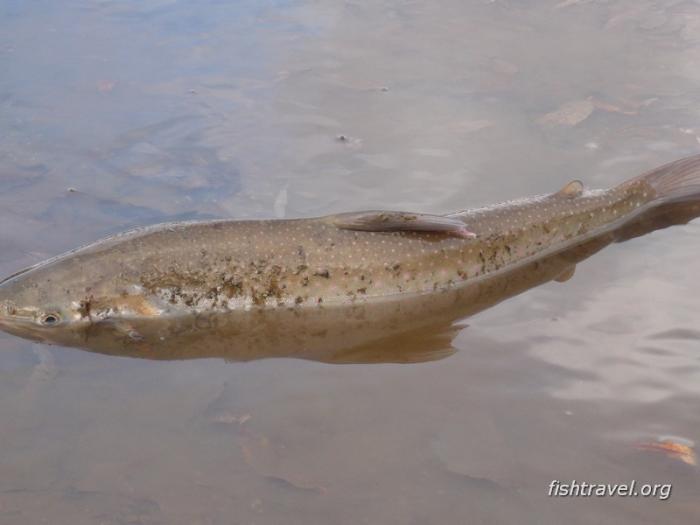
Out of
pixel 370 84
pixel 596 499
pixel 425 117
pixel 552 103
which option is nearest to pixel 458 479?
pixel 596 499

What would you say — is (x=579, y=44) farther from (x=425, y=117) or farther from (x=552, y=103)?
(x=425, y=117)

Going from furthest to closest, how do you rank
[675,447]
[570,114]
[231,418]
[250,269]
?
[570,114] → [250,269] → [231,418] → [675,447]

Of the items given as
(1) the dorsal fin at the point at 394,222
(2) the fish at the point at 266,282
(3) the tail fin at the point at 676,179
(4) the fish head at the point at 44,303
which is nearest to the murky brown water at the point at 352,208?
(4) the fish head at the point at 44,303

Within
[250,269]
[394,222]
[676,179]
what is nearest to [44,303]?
[250,269]

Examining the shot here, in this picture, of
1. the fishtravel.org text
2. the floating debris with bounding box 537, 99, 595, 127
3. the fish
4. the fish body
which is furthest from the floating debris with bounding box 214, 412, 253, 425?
the floating debris with bounding box 537, 99, 595, 127

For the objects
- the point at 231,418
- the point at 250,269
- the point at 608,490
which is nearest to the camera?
the point at 608,490

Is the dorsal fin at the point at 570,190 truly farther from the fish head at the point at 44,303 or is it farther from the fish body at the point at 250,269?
the fish head at the point at 44,303

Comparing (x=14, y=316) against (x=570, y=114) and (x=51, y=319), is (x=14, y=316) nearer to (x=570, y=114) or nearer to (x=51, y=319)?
(x=51, y=319)
